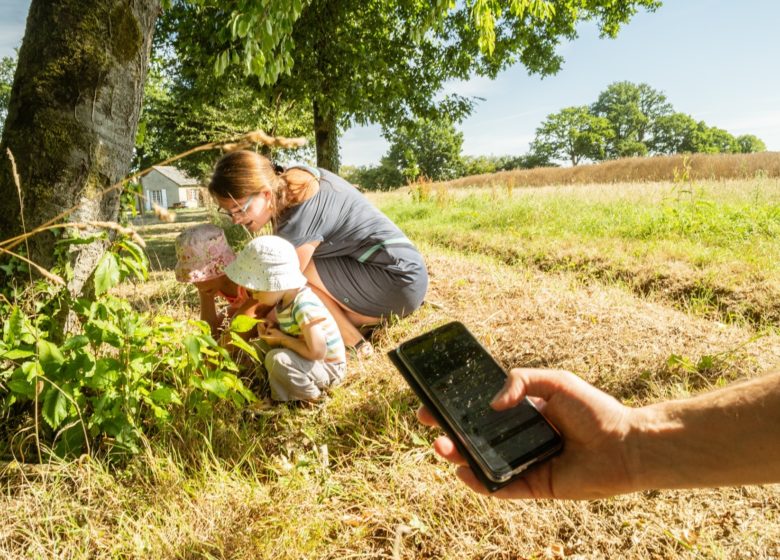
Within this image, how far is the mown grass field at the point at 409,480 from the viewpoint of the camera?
5.15 feet

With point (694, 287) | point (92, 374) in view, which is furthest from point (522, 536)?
point (694, 287)

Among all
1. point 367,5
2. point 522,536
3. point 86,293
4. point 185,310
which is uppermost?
point 367,5

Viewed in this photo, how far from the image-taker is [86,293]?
1993 mm

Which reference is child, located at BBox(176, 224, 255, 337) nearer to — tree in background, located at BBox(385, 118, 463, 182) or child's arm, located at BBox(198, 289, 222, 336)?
child's arm, located at BBox(198, 289, 222, 336)

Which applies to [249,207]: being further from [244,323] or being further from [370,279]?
[244,323]

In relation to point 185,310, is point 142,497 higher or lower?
lower

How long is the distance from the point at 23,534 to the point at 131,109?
2086 millimetres

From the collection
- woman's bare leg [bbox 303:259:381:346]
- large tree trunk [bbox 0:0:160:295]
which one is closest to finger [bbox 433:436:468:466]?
woman's bare leg [bbox 303:259:381:346]

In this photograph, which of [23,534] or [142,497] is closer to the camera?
[23,534]

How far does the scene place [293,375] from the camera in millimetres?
2412

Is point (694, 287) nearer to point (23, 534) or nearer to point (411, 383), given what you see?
point (411, 383)

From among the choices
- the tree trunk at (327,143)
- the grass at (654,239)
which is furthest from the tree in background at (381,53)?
the grass at (654,239)

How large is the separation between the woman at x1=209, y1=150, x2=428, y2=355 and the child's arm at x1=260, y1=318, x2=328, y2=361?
65 centimetres

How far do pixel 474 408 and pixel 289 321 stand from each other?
4.84 ft
